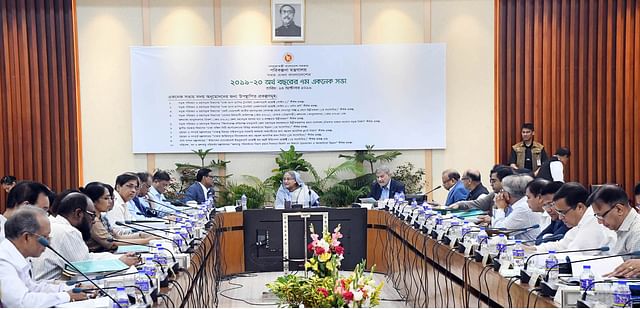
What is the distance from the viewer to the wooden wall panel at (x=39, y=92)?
378 inches

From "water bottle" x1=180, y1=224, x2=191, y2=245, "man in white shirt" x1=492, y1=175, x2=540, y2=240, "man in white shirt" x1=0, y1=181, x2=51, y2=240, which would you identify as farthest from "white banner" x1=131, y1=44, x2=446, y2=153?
"man in white shirt" x1=0, y1=181, x2=51, y2=240

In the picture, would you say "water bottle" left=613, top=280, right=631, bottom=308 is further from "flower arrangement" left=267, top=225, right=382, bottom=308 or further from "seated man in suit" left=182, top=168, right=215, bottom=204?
"seated man in suit" left=182, top=168, right=215, bottom=204

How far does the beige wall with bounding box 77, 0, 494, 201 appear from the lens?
9.84 m

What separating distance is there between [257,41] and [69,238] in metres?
6.30

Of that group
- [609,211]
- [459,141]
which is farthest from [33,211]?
[459,141]

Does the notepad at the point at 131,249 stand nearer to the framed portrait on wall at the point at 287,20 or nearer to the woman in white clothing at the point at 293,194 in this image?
the woman in white clothing at the point at 293,194

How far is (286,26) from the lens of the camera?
990cm

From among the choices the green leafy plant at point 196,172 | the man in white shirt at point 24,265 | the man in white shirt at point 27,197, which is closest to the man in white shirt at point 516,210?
the man in white shirt at point 27,197

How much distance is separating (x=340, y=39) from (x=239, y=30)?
4.13ft

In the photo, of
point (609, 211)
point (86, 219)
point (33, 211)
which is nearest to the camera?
point (33, 211)

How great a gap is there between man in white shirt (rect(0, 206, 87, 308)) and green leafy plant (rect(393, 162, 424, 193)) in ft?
23.0

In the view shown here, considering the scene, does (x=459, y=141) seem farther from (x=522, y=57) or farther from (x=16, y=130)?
(x=16, y=130)

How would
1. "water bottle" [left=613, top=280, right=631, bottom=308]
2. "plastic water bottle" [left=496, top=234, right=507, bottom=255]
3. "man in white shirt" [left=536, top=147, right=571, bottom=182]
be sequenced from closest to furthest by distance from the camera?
"water bottle" [left=613, top=280, right=631, bottom=308]
"plastic water bottle" [left=496, top=234, right=507, bottom=255]
"man in white shirt" [left=536, top=147, right=571, bottom=182]

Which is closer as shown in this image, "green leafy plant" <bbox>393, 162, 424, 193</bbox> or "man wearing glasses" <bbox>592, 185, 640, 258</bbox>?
"man wearing glasses" <bbox>592, 185, 640, 258</bbox>
